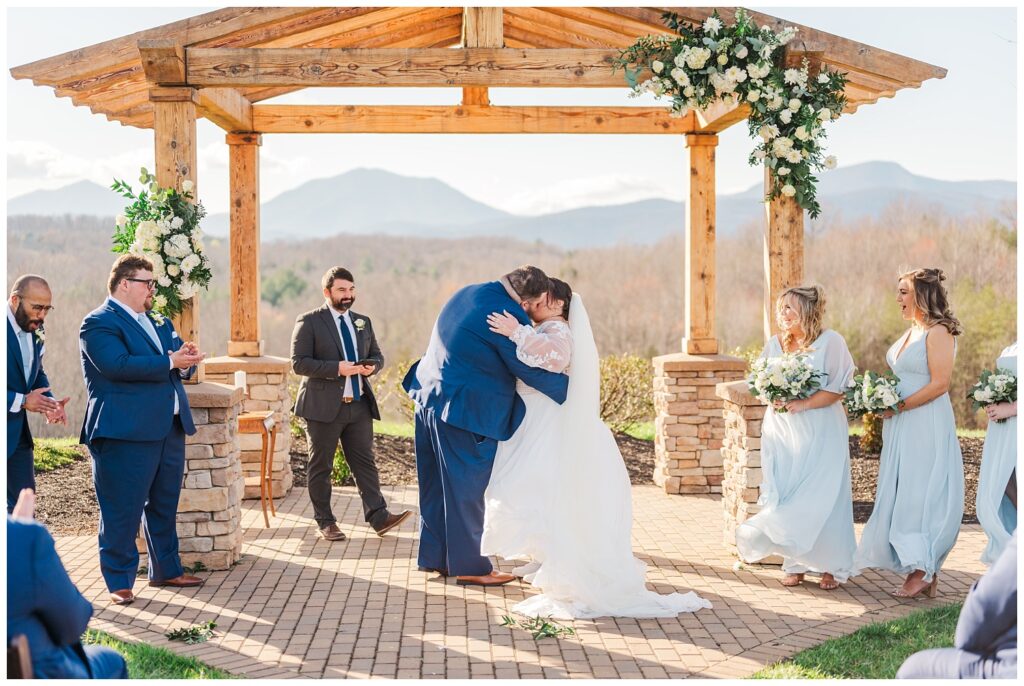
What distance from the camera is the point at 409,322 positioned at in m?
37.3

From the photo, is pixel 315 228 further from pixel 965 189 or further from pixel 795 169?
pixel 795 169

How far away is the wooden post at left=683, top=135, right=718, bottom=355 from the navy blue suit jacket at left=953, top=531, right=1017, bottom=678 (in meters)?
6.49

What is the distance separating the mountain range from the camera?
41.5m

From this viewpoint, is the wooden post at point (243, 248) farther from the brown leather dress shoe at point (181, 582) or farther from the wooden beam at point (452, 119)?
the brown leather dress shoe at point (181, 582)

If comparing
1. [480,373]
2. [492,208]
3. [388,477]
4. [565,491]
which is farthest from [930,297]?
[492,208]

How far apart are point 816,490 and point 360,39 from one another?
5.43 meters

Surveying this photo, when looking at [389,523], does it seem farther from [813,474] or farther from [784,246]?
[784,246]

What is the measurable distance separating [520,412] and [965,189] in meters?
39.9

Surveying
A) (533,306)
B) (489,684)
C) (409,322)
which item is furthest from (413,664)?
(409,322)

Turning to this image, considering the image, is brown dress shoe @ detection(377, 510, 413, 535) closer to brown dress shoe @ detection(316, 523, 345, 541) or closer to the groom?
brown dress shoe @ detection(316, 523, 345, 541)

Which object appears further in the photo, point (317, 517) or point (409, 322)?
point (409, 322)

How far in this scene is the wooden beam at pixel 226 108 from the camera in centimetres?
784

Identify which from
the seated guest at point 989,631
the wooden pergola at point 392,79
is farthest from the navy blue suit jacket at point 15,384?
the seated guest at point 989,631

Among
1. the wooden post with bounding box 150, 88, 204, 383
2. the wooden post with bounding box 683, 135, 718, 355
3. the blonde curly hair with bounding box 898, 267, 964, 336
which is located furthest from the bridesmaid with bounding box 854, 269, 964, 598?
the wooden post with bounding box 150, 88, 204, 383
